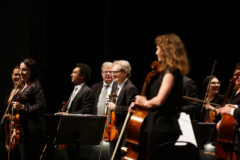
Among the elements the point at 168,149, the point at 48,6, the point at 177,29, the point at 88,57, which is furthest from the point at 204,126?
the point at 48,6

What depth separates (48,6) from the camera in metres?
6.58

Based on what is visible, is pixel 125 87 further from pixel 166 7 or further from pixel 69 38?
pixel 69 38

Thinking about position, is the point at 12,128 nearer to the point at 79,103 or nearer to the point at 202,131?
the point at 79,103

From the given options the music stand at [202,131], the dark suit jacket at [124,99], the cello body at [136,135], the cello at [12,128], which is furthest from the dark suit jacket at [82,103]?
the cello body at [136,135]

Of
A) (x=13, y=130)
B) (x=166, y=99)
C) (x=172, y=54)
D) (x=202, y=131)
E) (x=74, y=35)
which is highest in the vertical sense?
(x=74, y=35)

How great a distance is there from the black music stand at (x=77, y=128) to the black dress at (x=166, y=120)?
52.2 inches

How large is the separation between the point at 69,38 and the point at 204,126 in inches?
141

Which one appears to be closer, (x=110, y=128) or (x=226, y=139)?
(x=226, y=139)

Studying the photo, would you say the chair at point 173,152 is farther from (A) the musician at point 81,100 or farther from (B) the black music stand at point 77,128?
(A) the musician at point 81,100

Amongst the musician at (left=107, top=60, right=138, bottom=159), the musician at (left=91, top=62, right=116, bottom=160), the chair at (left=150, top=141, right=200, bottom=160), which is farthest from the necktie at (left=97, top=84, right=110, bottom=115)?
the chair at (left=150, top=141, right=200, bottom=160)

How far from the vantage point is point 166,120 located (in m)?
2.58

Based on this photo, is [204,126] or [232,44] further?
[232,44]

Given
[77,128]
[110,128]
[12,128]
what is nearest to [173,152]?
[77,128]

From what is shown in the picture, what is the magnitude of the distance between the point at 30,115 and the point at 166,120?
2.08 m
